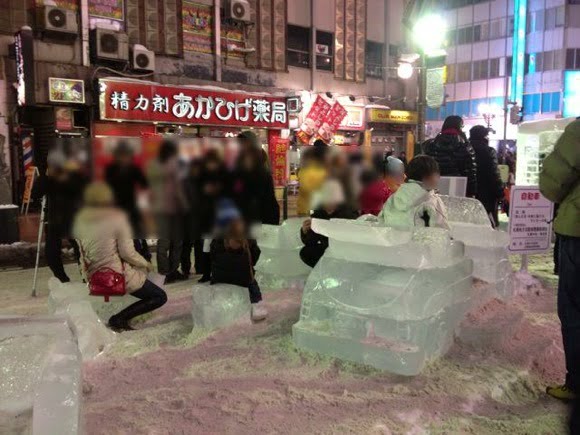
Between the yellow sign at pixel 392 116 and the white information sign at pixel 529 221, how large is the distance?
13594 millimetres

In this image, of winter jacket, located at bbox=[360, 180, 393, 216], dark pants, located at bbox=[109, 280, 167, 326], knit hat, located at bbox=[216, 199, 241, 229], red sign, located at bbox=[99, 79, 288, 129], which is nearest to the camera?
knit hat, located at bbox=[216, 199, 241, 229]

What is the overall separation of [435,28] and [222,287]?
9.94 metres

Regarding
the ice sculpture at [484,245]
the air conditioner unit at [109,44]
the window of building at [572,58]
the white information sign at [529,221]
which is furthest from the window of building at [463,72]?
the ice sculpture at [484,245]

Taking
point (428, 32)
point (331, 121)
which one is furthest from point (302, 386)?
point (331, 121)

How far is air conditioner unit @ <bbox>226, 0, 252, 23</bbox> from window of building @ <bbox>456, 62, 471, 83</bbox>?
106 feet

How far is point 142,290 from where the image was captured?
425 cm

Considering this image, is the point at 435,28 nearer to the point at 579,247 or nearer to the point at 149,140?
the point at 579,247

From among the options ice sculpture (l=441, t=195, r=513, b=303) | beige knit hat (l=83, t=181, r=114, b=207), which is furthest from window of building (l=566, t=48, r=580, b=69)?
beige knit hat (l=83, t=181, r=114, b=207)

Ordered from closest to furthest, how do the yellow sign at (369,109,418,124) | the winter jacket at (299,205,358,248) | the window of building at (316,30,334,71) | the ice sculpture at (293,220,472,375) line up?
the ice sculpture at (293,220,472,375)
the winter jacket at (299,205,358,248)
the window of building at (316,30,334,71)
the yellow sign at (369,109,418,124)

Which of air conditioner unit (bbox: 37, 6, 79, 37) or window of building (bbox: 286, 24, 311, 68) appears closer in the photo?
air conditioner unit (bbox: 37, 6, 79, 37)

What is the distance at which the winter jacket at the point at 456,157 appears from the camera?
6.14 metres

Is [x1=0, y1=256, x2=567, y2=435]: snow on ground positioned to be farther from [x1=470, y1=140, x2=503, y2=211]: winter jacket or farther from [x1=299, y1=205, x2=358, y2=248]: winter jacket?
[x1=470, y1=140, x2=503, y2=211]: winter jacket

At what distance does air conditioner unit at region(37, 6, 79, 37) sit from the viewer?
12000mm

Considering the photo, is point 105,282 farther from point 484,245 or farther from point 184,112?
point 184,112
